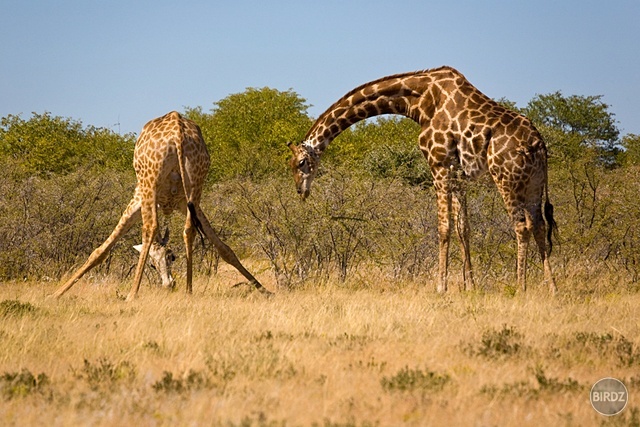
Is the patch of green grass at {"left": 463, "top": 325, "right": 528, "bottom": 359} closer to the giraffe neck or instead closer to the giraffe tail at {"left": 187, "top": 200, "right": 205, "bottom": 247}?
the giraffe tail at {"left": 187, "top": 200, "right": 205, "bottom": 247}

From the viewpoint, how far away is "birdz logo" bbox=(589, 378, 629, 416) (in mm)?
5305

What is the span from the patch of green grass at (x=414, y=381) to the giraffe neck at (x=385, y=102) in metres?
5.61

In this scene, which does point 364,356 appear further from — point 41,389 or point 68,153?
point 68,153

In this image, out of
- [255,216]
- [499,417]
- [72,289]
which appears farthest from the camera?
[255,216]

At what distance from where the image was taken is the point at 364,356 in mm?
6762

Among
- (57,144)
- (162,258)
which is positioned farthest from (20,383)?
(57,144)

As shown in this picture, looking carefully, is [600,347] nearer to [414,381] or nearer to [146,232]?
[414,381]

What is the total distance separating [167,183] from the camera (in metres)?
10.2

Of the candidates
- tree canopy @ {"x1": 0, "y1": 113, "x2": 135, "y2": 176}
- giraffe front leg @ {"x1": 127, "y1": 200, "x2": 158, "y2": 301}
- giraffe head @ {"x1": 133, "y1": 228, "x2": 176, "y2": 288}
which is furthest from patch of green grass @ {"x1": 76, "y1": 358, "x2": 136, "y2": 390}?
tree canopy @ {"x1": 0, "y1": 113, "x2": 135, "y2": 176}

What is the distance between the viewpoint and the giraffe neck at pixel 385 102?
11.1 m

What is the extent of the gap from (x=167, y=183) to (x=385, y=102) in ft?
10.9

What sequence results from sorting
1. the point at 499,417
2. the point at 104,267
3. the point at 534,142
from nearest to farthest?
the point at 499,417
the point at 534,142
the point at 104,267

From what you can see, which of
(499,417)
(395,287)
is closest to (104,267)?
(395,287)

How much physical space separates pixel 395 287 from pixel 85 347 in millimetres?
5384
